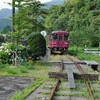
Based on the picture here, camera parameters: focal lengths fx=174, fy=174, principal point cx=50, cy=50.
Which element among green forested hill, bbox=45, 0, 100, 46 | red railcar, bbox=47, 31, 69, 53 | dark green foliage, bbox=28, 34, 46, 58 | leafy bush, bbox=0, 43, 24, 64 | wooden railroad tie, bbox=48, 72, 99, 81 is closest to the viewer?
wooden railroad tie, bbox=48, 72, 99, 81

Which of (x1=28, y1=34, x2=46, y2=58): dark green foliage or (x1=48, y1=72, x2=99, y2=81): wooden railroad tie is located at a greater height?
(x1=28, y1=34, x2=46, y2=58): dark green foliage

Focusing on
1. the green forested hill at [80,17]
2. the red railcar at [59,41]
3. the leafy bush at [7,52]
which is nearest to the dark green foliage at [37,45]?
the leafy bush at [7,52]

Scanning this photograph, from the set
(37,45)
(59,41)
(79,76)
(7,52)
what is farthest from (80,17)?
(79,76)

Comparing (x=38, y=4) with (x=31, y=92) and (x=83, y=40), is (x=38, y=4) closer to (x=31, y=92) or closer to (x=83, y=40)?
(x=83, y=40)

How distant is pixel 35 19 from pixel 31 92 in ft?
78.4

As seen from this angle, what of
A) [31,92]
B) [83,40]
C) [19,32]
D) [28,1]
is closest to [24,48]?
[19,32]

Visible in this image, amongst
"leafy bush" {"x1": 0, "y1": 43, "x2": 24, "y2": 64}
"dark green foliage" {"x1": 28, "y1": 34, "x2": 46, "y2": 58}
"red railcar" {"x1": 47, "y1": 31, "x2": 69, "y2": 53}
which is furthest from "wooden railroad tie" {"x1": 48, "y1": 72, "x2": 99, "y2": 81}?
"red railcar" {"x1": 47, "y1": 31, "x2": 69, "y2": 53}

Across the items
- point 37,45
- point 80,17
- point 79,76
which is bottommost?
point 79,76

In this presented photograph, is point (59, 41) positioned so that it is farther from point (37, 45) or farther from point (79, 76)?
point (79, 76)

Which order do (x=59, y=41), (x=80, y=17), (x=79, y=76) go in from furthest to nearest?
(x=80, y=17)
(x=59, y=41)
(x=79, y=76)

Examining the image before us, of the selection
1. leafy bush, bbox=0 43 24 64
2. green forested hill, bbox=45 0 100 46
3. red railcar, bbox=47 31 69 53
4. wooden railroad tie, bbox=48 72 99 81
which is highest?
green forested hill, bbox=45 0 100 46

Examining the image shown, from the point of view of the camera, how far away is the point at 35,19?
28188 millimetres

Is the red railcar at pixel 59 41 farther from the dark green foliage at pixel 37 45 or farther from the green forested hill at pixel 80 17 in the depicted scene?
the green forested hill at pixel 80 17

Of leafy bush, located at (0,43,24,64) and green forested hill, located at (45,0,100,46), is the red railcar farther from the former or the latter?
green forested hill, located at (45,0,100,46)
